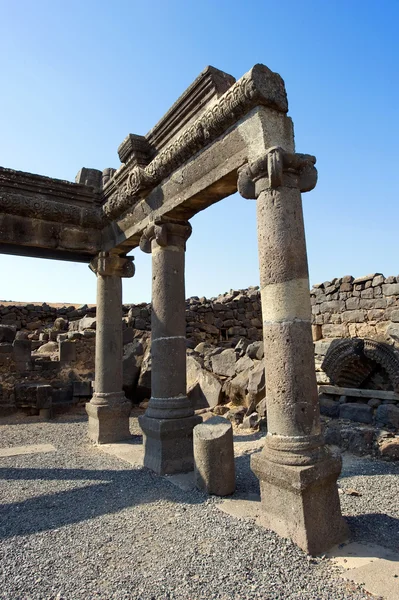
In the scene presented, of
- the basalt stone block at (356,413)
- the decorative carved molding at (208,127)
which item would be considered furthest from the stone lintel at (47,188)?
the basalt stone block at (356,413)

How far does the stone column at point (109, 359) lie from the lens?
6.95m

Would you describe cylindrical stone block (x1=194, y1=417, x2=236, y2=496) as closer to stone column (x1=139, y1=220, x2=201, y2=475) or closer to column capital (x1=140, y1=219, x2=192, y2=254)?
stone column (x1=139, y1=220, x2=201, y2=475)

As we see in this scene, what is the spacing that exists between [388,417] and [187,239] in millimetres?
4161

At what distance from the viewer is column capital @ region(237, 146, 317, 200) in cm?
363

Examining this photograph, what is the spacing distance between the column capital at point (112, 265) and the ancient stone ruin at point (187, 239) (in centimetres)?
2

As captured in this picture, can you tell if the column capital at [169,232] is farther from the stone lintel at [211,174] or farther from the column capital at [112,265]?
the column capital at [112,265]

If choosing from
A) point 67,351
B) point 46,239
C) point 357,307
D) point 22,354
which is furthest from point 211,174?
point 22,354

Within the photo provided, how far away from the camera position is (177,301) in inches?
223

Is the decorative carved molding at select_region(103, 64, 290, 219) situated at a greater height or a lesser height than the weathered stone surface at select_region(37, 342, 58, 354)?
greater

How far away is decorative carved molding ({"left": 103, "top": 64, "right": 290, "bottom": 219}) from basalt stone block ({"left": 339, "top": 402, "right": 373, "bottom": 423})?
16.0ft

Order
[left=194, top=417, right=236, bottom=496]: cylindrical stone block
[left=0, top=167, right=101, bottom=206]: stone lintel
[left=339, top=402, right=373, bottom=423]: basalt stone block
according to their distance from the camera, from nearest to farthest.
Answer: [left=194, top=417, right=236, bottom=496]: cylindrical stone block
[left=0, top=167, right=101, bottom=206]: stone lintel
[left=339, top=402, right=373, bottom=423]: basalt stone block

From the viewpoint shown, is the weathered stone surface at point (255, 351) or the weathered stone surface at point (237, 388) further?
the weathered stone surface at point (255, 351)

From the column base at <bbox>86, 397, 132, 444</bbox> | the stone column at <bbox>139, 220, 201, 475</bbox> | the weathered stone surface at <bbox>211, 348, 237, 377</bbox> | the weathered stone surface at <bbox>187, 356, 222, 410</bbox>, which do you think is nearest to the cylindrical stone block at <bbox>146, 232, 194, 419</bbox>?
the stone column at <bbox>139, 220, 201, 475</bbox>

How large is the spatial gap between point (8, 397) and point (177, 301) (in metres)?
6.50
